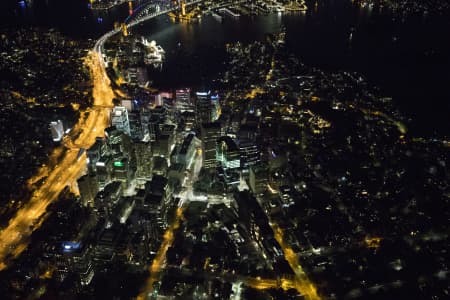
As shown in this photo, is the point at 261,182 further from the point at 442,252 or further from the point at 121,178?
the point at 442,252

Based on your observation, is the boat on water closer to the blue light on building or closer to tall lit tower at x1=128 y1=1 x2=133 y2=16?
tall lit tower at x1=128 y1=1 x2=133 y2=16

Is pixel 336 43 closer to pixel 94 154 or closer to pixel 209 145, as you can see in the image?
pixel 209 145

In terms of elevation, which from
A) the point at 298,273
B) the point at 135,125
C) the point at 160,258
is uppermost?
the point at 135,125

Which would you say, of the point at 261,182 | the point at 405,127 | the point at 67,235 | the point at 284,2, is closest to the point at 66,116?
the point at 67,235

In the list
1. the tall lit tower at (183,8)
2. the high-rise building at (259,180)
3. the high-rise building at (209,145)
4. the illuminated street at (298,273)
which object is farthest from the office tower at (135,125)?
the tall lit tower at (183,8)

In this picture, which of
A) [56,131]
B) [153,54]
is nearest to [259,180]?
[56,131]
